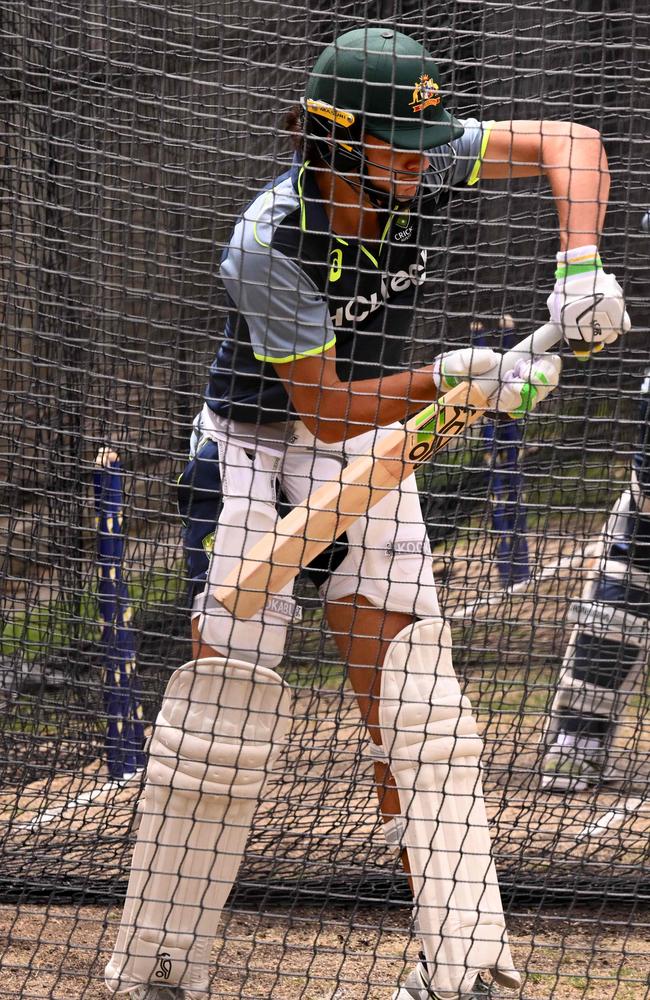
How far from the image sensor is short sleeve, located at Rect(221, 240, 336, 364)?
216 centimetres

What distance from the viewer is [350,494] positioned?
2158 millimetres

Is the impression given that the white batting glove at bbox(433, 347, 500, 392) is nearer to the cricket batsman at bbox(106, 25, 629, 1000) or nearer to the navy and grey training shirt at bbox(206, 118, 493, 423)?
the cricket batsman at bbox(106, 25, 629, 1000)

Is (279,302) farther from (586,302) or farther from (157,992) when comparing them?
(157,992)

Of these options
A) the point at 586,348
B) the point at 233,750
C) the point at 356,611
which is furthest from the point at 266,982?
the point at 586,348

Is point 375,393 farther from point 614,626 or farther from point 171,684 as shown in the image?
point 614,626

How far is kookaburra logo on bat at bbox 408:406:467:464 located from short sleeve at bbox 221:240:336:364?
0.23 metres

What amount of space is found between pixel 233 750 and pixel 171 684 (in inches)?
6.6

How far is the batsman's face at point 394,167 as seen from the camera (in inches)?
83.7

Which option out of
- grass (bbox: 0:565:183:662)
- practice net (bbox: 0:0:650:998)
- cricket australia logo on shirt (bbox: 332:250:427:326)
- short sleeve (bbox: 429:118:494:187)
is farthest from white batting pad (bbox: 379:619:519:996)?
short sleeve (bbox: 429:118:494:187)

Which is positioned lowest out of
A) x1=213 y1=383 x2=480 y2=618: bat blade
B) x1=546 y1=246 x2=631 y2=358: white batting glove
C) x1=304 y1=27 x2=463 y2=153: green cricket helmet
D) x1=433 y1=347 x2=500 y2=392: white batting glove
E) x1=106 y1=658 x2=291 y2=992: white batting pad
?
x1=106 y1=658 x2=291 y2=992: white batting pad

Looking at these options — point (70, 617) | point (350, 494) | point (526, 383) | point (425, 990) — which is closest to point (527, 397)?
point (526, 383)

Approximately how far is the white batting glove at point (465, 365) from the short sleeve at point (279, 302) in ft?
0.66

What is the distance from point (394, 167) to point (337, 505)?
59cm

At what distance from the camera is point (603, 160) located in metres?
2.28
